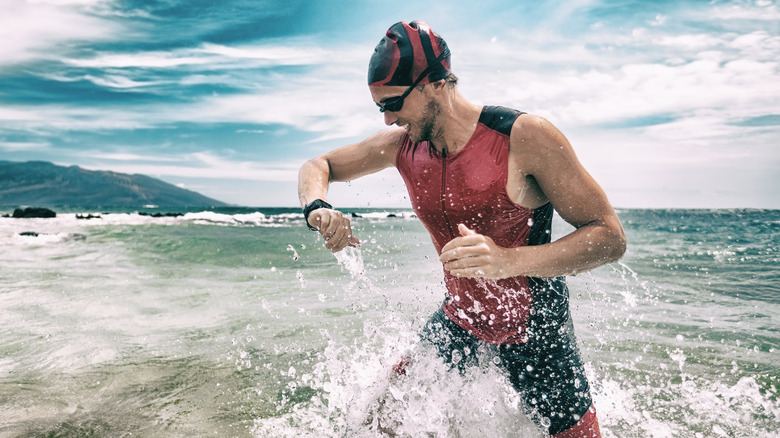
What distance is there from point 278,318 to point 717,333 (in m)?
5.57

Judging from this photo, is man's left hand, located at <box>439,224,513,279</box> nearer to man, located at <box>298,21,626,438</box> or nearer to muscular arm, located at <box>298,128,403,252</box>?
man, located at <box>298,21,626,438</box>

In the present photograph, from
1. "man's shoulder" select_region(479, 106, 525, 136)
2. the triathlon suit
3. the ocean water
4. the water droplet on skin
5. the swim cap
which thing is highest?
the swim cap

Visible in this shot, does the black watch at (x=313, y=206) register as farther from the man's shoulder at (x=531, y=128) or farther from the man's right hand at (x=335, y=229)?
the man's shoulder at (x=531, y=128)

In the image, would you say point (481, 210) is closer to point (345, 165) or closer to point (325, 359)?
point (345, 165)

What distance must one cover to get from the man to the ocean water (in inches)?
10.3

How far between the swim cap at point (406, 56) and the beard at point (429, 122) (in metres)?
0.12

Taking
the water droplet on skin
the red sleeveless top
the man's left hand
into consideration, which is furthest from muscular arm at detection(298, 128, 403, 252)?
the water droplet on skin

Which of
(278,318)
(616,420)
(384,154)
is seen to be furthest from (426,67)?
(278,318)

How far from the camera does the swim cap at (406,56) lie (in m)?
2.20

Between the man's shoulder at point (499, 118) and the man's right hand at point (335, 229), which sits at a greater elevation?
the man's shoulder at point (499, 118)

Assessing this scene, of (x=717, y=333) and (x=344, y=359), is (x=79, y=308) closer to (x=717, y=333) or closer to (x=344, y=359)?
(x=344, y=359)

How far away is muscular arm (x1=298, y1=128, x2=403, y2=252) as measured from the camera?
2758 mm

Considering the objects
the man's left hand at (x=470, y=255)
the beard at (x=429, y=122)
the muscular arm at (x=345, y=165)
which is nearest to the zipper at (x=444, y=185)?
the beard at (x=429, y=122)

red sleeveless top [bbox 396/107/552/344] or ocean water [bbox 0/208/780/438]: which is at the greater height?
red sleeveless top [bbox 396/107/552/344]
